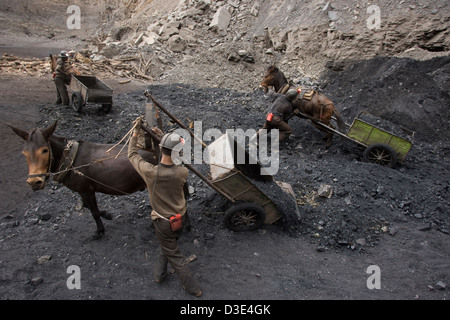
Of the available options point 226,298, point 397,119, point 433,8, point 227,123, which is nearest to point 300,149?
point 227,123

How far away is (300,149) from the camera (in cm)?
747

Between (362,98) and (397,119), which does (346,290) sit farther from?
(362,98)

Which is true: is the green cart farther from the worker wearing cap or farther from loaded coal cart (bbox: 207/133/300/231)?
loaded coal cart (bbox: 207/133/300/231)

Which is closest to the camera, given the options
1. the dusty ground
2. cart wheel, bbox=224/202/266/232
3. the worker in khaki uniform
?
the worker in khaki uniform

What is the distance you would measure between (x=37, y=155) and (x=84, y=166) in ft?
2.15

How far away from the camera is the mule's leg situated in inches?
172

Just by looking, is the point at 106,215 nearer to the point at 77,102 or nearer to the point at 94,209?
the point at 94,209

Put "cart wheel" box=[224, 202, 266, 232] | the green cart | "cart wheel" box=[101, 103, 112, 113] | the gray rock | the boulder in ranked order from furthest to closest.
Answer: the boulder
the gray rock
"cart wheel" box=[101, 103, 112, 113]
the green cart
"cart wheel" box=[224, 202, 266, 232]

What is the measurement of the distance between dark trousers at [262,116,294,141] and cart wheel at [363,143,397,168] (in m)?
1.83

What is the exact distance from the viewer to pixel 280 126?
23.4 feet

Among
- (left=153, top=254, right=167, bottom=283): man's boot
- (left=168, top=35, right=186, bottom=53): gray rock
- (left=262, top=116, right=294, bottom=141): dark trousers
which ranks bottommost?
(left=153, top=254, right=167, bottom=283): man's boot

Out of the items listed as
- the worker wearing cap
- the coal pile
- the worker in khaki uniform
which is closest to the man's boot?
the worker in khaki uniform

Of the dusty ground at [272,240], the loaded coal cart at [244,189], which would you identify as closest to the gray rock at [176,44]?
the dusty ground at [272,240]
